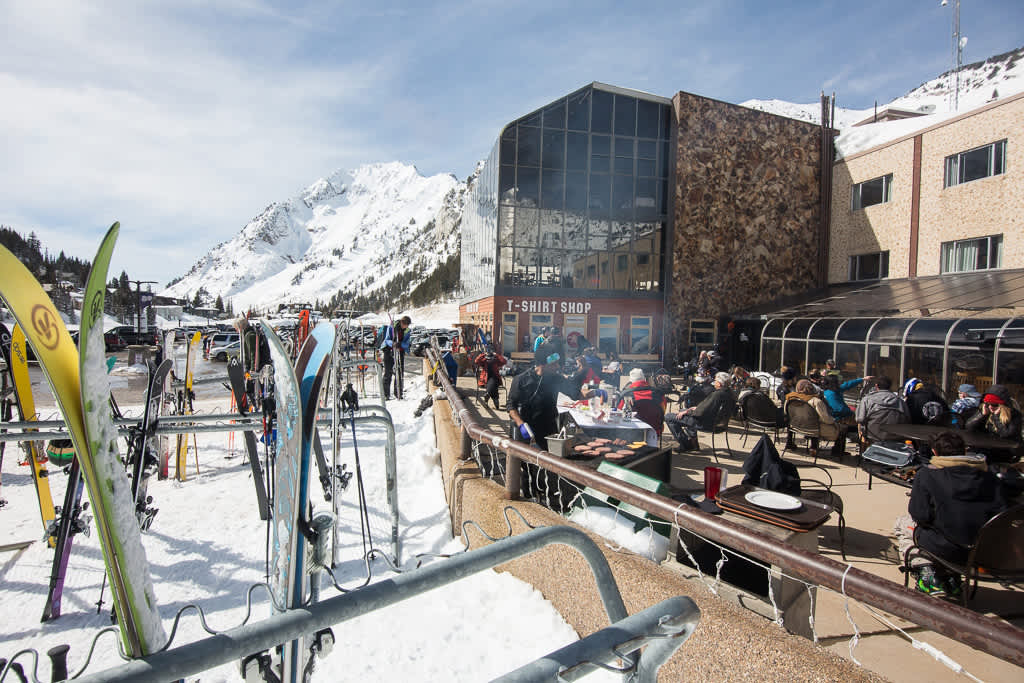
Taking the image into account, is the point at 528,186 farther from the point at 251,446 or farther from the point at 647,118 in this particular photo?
the point at 251,446

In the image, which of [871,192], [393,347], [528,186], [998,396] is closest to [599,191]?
[528,186]

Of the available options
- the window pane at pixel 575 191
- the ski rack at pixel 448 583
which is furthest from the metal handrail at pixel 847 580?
the window pane at pixel 575 191

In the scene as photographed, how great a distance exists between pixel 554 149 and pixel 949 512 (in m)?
19.3

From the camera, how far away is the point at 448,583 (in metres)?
1.17

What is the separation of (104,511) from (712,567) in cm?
325

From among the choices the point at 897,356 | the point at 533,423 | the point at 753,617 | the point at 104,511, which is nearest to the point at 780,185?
the point at 897,356

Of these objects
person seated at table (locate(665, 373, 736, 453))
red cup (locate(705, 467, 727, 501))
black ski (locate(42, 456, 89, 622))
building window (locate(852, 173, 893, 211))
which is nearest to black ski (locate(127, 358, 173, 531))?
black ski (locate(42, 456, 89, 622))

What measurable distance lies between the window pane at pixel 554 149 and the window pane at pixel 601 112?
144cm

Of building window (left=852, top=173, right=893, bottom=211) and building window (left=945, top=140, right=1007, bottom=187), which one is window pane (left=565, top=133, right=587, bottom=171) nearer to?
building window (left=852, top=173, right=893, bottom=211)

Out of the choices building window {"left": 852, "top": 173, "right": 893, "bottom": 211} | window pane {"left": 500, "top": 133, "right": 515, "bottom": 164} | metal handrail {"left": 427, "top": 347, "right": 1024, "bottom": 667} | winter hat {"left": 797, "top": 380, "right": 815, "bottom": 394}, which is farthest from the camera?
window pane {"left": 500, "top": 133, "right": 515, "bottom": 164}

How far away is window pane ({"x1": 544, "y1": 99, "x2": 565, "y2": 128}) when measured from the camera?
20.2 m

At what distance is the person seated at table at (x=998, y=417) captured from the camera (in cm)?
624

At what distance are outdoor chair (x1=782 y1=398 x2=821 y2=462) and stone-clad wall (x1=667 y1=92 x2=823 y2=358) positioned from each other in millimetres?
13606

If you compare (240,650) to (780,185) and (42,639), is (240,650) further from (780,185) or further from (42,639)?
(780,185)
